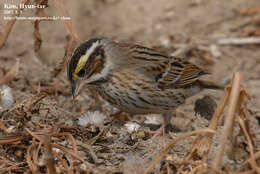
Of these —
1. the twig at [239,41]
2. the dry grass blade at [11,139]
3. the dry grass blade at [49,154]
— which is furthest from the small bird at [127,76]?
the twig at [239,41]

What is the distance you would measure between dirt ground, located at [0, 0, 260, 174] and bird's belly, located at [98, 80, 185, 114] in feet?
0.83

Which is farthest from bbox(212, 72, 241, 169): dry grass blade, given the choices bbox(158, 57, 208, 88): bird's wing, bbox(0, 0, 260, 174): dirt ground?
bbox(158, 57, 208, 88): bird's wing

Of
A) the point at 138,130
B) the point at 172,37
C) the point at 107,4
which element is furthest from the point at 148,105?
the point at 107,4

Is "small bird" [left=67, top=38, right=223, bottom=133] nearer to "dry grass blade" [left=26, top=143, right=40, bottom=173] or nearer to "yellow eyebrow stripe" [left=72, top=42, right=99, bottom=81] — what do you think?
"yellow eyebrow stripe" [left=72, top=42, right=99, bottom=81]

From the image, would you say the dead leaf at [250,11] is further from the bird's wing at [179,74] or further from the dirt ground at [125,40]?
the bird's wing at [179,74]

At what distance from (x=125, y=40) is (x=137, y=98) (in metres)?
3.70

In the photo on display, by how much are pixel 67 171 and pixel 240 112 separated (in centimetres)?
139

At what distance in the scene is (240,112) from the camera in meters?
2.75

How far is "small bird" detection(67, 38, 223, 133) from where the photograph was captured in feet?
14.0

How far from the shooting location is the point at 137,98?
174 inches

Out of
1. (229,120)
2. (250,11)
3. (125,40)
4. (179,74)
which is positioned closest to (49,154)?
(229,120)

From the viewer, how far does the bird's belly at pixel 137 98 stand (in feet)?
14.3

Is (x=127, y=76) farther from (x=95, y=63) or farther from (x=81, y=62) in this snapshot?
(x=81, y=62)

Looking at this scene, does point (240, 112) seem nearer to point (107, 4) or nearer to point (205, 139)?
point (205, 139)
